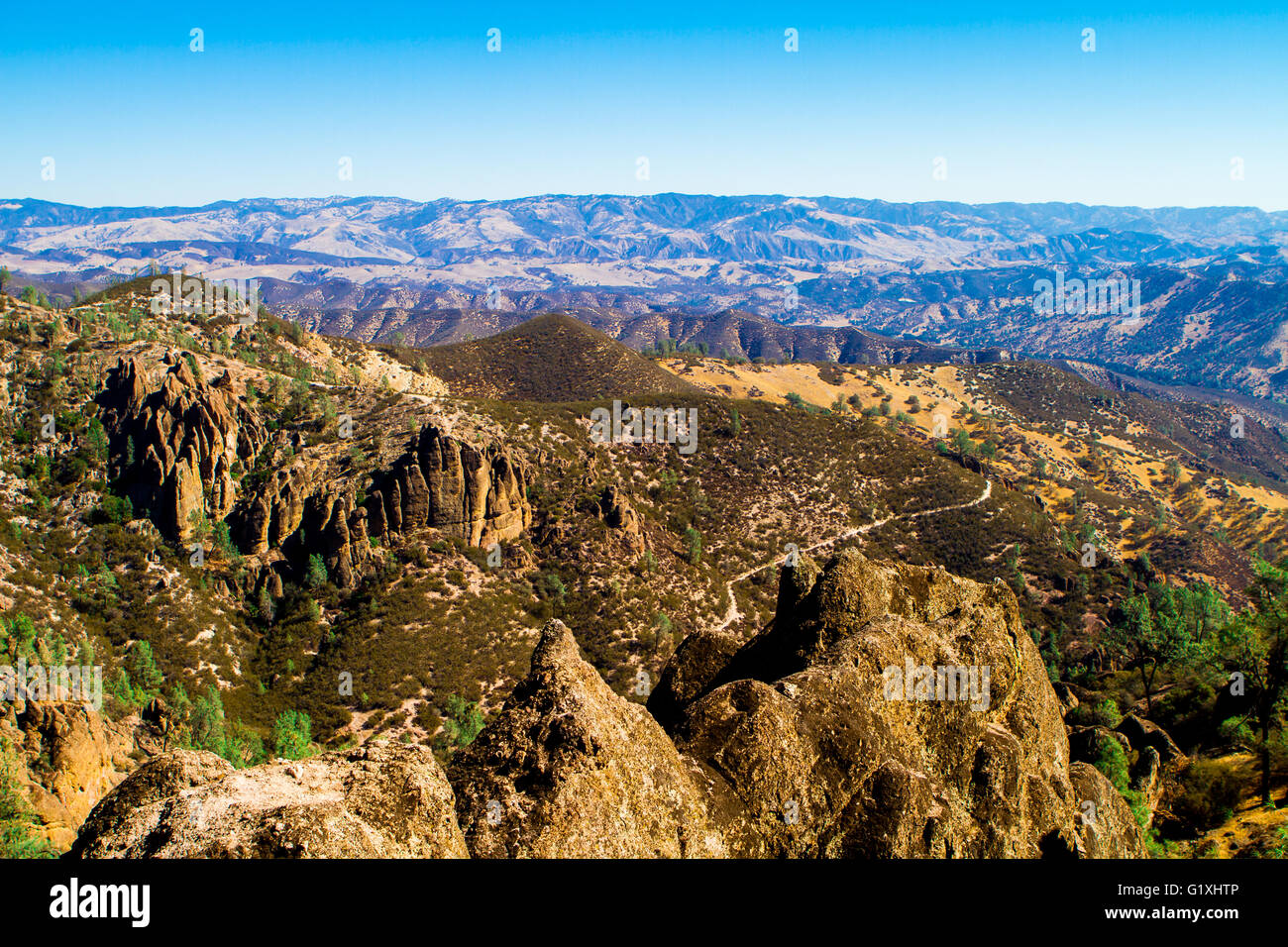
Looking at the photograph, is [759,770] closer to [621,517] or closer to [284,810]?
[284,810]

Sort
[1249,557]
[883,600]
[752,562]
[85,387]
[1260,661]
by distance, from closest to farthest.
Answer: [883,600], [1260,661], [85,387], [752,562], [1249,557]

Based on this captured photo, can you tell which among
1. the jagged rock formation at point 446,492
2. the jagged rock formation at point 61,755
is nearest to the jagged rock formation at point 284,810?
the jagged rock formation at point 61,755

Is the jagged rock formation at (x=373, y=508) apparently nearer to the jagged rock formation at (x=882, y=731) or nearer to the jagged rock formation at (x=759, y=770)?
the jagged rock formation at (x=759, y=770)

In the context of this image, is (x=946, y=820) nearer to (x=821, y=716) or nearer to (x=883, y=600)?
(x=821, y=716)

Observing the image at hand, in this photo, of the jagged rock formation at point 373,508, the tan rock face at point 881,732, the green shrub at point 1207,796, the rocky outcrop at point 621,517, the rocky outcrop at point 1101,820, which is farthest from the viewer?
the rocky outcrop at point 621,517

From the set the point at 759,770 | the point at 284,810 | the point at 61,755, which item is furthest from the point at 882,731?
the point at 61,755

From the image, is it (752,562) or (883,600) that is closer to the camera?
(883,600)

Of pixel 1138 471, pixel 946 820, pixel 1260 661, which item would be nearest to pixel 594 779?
pixel 946 820
